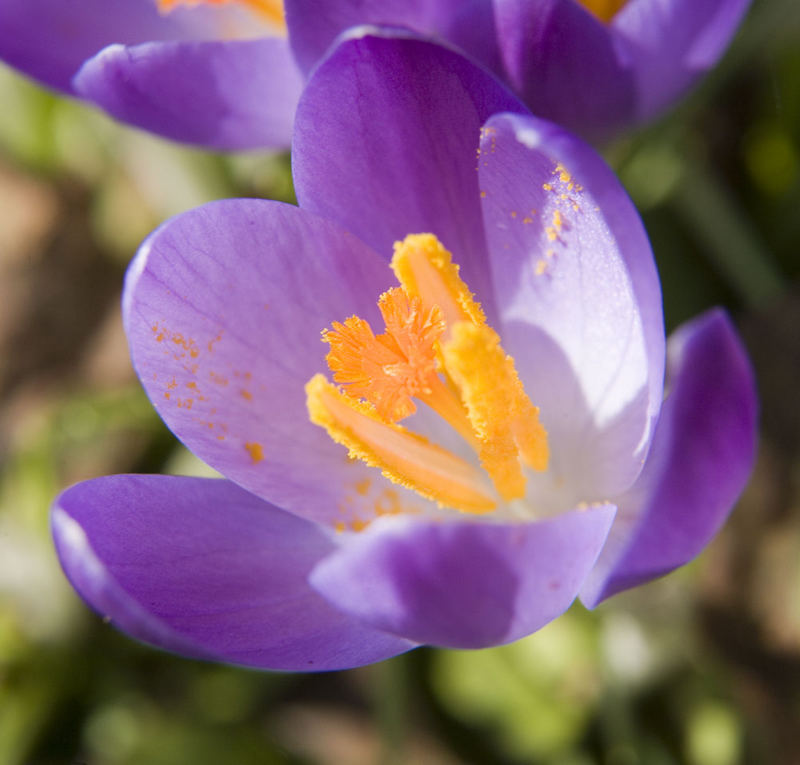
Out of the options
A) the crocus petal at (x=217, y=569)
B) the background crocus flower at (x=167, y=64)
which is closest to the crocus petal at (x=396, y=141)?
the background crocus flower at (x=167, y=64)

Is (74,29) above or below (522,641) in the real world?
above

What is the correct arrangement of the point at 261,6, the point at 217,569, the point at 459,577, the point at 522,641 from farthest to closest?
the point at 522,641 → the point at 261,6 → the point at 217,569 → the point at 459,577

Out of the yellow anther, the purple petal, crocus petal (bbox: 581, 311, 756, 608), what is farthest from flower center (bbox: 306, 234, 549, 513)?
the purple petal

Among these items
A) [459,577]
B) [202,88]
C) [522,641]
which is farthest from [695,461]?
[522,641]

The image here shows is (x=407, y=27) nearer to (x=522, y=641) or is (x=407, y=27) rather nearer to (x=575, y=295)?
(x=575, y=295)

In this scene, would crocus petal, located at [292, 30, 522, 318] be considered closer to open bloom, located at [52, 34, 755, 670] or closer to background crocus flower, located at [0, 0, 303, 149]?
open bloom, located at [52, 34, 755, 670]

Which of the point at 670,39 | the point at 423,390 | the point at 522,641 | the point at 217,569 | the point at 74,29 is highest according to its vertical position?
the point at 670,39

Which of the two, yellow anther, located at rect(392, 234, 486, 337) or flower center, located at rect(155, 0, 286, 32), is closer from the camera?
yellow anther, located at rect(392, 234, 486, 337)

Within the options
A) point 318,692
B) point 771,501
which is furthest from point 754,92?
point 318,692
